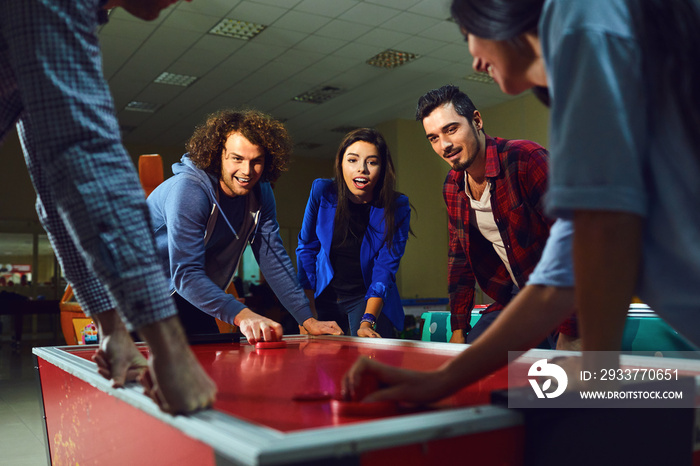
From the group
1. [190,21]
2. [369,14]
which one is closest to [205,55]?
[190,21]

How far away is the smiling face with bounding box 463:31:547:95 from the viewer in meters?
0.83

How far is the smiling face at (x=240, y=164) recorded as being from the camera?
87.4 inches

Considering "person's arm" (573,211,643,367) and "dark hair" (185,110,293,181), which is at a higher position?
"dark hair" (185,110,293,181)

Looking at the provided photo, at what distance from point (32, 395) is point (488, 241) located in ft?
13.0

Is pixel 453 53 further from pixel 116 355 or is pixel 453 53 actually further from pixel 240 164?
pixel 116 355

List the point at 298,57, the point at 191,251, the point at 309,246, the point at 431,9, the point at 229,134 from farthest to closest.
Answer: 1. the point at 298,57
2. the point at 431,9
3. the point at 309,246
4. the point at 229,134
5. the point at 191,251

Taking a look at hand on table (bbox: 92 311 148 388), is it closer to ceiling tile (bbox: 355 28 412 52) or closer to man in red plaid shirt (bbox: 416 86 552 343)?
man in red plaid shirt (bbox: 416 86 552 343)

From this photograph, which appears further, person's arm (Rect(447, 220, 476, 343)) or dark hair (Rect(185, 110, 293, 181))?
person's arm (Rect(447, 220, 476, 343))

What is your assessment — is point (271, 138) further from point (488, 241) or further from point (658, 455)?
point (658, 455)

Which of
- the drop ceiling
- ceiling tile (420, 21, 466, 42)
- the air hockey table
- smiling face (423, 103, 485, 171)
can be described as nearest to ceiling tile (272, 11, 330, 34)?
the drop ceiling

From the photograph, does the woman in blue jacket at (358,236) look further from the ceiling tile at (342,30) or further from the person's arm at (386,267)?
the ceiling tile at (342,30)

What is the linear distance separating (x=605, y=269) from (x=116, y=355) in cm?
83

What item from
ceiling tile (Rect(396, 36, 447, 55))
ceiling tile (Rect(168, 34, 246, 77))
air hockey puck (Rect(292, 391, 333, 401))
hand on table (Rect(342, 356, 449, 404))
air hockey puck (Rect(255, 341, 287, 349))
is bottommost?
air hockey puck (Rect(255, 341, 287, 349))

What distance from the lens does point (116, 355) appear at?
1.05 m
